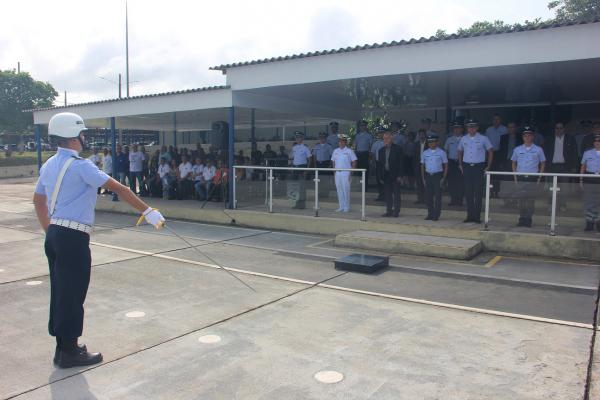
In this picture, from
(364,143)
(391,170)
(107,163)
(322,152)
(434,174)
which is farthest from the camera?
(107,163)

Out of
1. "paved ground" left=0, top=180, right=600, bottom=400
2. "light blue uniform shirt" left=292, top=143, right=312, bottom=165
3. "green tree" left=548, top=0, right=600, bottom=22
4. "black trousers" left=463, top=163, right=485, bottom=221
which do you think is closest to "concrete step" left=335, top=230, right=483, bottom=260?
"paved ground" left=0, top=180, right=600, bottom=400

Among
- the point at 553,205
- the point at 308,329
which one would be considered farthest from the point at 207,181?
the point at 308,329

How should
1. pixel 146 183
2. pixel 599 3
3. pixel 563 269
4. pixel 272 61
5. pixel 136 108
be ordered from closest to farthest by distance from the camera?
1. pixel 563 269
2. pixel 272 61
3. pixel 136 108
4. pixel 146 183
5. pixel 599 3

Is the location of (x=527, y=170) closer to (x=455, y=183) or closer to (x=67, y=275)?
(x=455, y=183)

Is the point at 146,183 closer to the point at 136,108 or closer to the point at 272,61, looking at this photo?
the point at 136,108

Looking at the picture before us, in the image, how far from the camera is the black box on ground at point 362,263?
22.8 ft

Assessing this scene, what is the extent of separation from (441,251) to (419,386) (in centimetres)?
462

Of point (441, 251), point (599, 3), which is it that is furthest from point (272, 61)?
point (599, 3)

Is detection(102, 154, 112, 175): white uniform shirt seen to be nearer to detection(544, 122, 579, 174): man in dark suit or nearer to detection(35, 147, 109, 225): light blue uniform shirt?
detection(544, 122, 579, 174): man in dark suit

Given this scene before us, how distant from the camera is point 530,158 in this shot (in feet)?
28.0

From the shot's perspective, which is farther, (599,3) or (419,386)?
(599,3)

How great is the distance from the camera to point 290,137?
26422mm

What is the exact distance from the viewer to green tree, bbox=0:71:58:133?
1710 inches

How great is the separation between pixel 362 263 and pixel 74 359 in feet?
13.7
